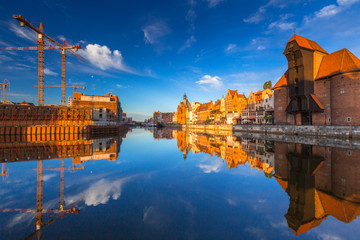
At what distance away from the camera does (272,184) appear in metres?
8.99

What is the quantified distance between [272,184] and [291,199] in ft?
6.83

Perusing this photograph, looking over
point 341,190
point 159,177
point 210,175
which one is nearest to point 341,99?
point 341,190

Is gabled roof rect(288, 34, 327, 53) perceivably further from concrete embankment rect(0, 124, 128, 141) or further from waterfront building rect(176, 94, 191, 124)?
waterfront building rect(176, 94, 191, 124)

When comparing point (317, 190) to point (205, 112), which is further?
point (205, 112)

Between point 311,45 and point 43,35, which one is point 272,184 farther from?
point 43,35

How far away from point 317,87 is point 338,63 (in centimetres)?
550

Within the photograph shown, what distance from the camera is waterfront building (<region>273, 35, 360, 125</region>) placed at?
3147 cm

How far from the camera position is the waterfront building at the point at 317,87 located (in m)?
31.5

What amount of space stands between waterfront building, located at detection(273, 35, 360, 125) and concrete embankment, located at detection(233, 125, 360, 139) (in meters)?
2.17

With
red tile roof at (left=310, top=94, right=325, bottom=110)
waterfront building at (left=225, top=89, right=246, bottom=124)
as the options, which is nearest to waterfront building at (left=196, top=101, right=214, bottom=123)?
waterfront building at (left=225, top=89, right=246, bottom=124)

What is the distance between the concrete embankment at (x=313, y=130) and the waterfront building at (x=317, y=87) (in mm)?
2173

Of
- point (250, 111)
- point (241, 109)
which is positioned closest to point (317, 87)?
point (250, 111)

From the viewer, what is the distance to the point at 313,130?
1362 inches

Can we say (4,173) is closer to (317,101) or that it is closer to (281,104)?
(317,101)
